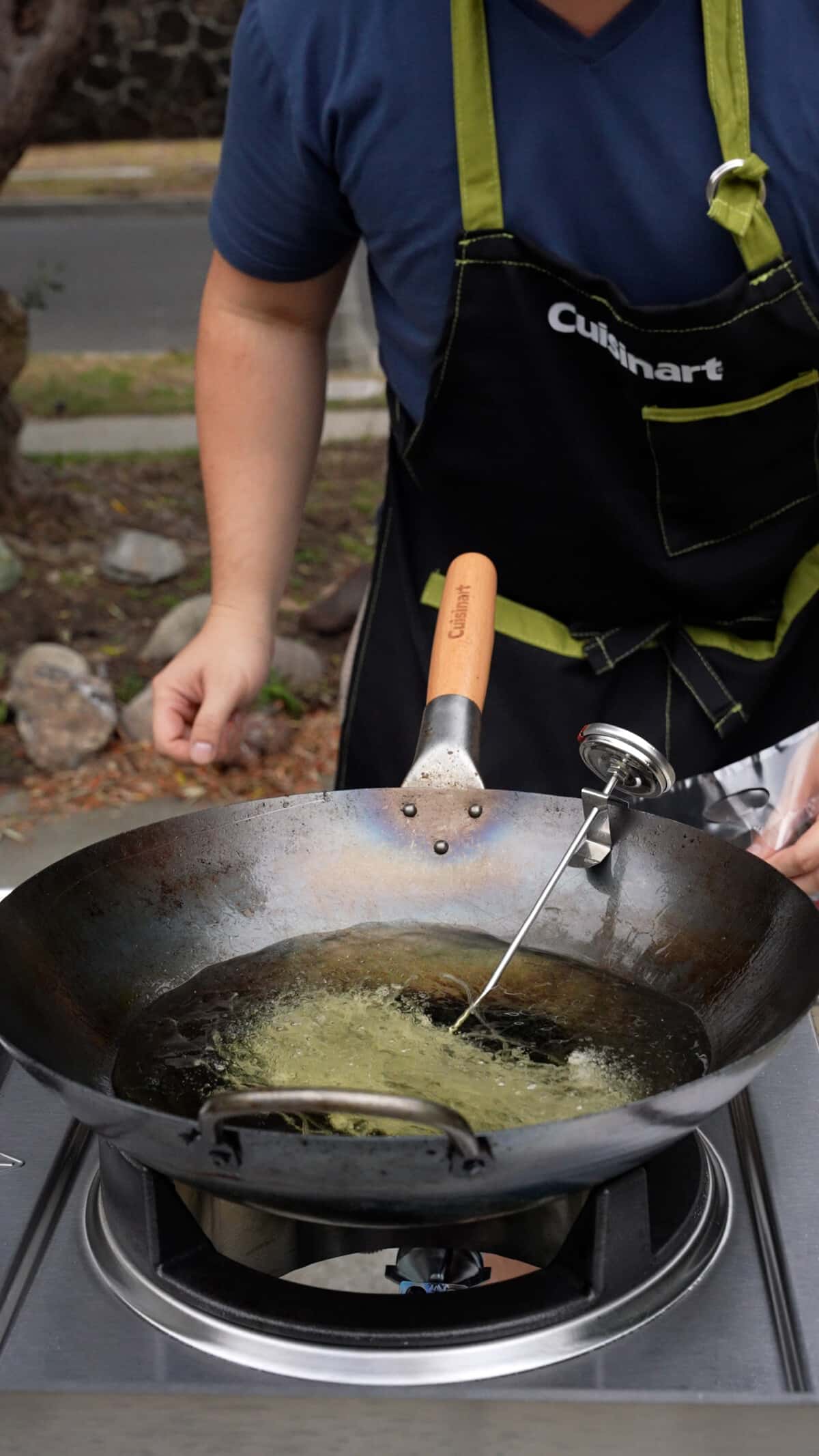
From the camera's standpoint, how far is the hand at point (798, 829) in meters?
1.14

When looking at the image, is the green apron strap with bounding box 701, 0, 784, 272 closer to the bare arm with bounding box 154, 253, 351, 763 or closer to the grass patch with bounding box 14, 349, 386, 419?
the bare arm with bounding box 154, 253, 351, 763

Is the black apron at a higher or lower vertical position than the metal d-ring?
lower

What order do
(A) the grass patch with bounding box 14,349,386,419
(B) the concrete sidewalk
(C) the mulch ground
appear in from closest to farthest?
(C) the mulch ground → (B) the concrete sidewalk → (A) the grass patch with bounding box 14,349,386,419

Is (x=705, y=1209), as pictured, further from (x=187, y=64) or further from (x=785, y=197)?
(x=187, y=64)

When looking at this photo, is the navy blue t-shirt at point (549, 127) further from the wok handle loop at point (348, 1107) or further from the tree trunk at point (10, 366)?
the tree trunk at point (10, 366)

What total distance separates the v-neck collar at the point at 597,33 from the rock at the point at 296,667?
8.22 ft

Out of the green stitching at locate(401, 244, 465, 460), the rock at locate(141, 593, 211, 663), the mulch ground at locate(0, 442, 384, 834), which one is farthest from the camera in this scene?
the rock at locate(141, 593, 211, 663)

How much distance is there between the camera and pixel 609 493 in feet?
4.69

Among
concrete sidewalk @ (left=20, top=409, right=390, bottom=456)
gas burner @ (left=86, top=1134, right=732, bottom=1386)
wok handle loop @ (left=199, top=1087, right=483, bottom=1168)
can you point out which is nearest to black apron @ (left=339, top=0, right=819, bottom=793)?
gas burner @ (left=86, top=1134, right=732, bottom=1386)

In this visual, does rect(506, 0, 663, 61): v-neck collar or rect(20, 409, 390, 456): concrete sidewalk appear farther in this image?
rect(20, 409, 390, 456): concrete sidewalk

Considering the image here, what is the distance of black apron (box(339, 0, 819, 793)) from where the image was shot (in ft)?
4.27

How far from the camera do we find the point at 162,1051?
967 millimetres

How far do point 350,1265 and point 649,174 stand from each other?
144cm

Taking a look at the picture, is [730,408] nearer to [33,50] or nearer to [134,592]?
[33,50]
